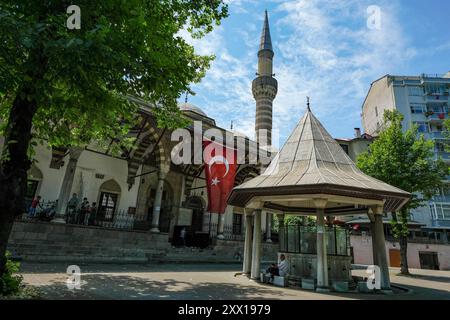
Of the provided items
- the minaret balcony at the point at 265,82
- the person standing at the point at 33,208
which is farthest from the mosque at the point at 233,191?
the minaret balcony at the point at 265,82

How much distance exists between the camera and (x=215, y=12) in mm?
8312

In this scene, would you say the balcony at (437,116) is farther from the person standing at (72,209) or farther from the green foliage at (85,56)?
the person standing at (72,209)

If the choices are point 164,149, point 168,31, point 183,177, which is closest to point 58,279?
point 168,31

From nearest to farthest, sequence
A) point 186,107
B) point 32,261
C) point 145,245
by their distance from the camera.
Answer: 1. point 32,261
2. point 145,245
3. point 186,107

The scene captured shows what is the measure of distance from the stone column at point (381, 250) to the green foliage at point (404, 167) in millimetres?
8049

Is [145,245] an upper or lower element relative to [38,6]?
lower

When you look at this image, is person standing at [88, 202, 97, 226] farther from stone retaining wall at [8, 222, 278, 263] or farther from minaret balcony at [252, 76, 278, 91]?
minaret balcony at [252, 76, 278, 91]

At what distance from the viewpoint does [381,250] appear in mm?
9031

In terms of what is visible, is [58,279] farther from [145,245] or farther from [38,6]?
[145,245]

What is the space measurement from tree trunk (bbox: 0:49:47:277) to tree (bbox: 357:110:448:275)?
1639cm

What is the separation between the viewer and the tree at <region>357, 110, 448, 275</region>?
1595 centimetres

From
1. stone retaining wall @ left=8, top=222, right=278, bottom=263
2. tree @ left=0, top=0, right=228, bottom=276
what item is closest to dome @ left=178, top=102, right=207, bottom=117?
stone retaining wall @ left=8, top=222, right=278, bottom=263

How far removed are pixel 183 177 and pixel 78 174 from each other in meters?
7.69
